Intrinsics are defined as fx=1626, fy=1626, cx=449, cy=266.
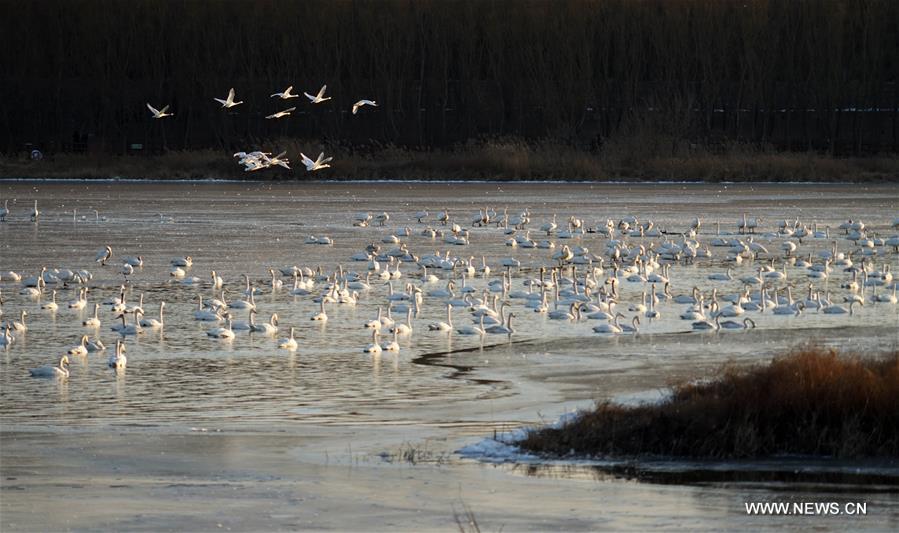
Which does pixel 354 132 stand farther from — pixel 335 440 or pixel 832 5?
pixel 335 440

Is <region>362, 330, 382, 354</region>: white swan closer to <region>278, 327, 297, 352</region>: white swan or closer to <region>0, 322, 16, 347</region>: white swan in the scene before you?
<region>278, 327, 297, 352</region>: white swan

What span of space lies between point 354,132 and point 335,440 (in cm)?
5529

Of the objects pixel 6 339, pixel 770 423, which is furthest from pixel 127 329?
pixel 770 423

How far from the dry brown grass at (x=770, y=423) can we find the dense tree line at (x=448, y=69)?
5304cm

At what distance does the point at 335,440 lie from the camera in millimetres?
12094

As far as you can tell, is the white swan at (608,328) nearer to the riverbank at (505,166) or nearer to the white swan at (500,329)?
the white swan at (500,329)

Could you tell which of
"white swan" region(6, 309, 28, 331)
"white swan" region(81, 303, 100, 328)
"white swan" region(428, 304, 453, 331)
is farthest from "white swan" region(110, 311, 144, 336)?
"white swan" region(428, 304, 453, 331)

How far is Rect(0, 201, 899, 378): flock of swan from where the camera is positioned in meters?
18.5

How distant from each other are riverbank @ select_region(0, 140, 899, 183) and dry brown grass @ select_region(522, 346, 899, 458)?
41891mm

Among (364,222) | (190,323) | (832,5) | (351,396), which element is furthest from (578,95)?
(351,396)

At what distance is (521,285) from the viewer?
903 inches

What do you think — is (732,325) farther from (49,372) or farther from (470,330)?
(49,372)

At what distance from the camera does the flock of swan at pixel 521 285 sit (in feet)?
60.6

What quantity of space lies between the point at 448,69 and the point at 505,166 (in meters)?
19.8
